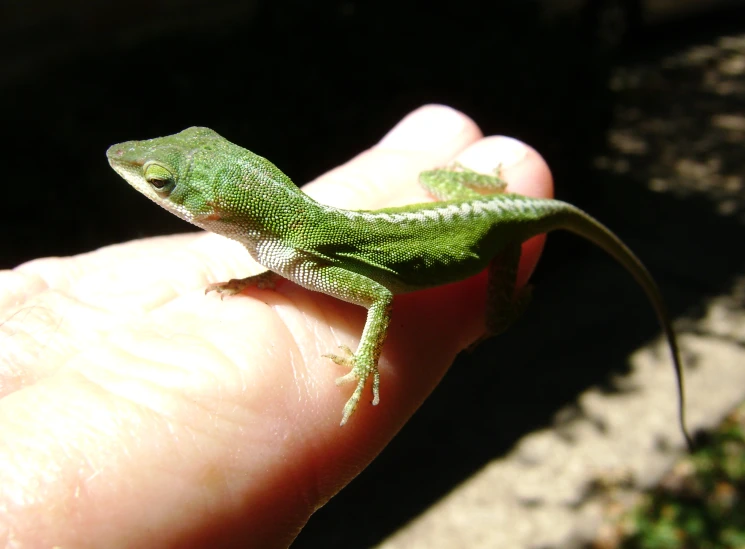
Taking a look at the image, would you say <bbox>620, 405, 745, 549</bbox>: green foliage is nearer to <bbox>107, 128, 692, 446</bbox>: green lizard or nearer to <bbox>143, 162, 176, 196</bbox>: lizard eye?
<bbox>107, 128, 692, 446</bbox>: green lizard

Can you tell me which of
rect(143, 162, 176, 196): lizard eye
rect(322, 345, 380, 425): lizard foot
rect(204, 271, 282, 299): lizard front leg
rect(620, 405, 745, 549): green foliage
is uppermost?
rect(143, 162, 176, 196): lizard eye

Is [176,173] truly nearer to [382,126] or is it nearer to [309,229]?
[309,229]

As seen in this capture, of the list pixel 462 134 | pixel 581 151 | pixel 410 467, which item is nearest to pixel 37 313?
pixel 462 134

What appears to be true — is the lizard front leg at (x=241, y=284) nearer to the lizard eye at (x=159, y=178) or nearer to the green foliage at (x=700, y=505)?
the lizard eye at (x=159, y=178)

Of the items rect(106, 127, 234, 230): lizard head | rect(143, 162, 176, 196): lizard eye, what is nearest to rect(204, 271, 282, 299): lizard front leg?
rect(106, 127, 234, 230): lizard head

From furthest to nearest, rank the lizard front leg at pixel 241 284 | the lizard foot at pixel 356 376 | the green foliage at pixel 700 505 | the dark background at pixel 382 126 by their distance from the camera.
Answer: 1. the dark background at pixel 382 126
2. the green foliage at pixel 700 505
3. the lizard front leg at pixel 241 284
4. the lizard foot at pixel 356 376

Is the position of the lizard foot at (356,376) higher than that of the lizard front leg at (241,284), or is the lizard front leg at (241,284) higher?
the lizard front leg at (241,284)

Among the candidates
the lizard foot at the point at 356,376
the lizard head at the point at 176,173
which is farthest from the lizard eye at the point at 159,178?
the lizard foot at the point at 356,376
